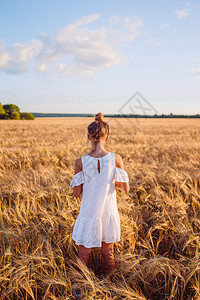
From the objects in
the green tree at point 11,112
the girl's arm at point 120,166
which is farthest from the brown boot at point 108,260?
the green tree at point 11,112

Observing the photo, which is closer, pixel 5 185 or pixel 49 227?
pixel 49 227

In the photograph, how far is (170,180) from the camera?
335cm

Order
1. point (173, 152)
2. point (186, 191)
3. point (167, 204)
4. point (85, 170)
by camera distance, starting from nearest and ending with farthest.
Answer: point (85, 170)
point (167, 204)
point (186, 191)
point (173, 152)

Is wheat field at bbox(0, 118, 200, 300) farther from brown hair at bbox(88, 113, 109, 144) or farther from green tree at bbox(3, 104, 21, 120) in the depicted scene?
green tree at bbox(3, 104, 21, 120)

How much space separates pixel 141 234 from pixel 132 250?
34 cm

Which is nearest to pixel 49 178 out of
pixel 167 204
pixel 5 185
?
pixel 5 185

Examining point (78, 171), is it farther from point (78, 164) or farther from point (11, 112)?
point (11, 112)

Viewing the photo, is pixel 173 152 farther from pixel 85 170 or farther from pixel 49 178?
pixel 85 170

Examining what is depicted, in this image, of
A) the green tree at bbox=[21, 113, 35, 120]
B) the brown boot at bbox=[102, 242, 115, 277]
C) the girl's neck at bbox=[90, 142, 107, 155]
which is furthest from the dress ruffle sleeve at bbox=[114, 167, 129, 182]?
the green tree at bbox=[21, 113, 35, 120]

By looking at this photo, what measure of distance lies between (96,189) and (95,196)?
0.18 feet

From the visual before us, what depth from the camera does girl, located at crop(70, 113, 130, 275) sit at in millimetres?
1620

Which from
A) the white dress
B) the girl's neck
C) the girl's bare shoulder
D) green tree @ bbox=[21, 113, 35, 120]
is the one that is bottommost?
the white dress

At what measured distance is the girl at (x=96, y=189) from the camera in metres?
1.62

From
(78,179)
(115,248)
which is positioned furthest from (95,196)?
(115,248)
